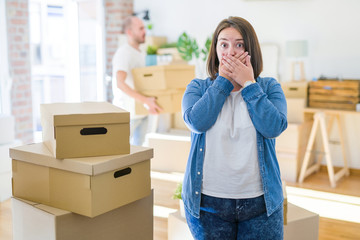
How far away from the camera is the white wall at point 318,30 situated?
471 cm

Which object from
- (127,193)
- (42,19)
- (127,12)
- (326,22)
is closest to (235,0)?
(326,22)

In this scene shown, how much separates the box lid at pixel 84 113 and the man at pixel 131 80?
65.0 inches

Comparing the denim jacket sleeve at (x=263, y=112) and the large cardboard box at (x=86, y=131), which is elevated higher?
the denim jacket sleeve at (x=263, y=112)

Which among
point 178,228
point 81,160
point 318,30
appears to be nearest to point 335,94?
point 318,30

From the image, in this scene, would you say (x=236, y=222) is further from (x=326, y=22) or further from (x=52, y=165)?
(x=326, y=22)

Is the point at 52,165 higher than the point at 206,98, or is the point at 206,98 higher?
the point at 206,98

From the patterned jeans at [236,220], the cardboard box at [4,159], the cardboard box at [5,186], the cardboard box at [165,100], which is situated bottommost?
the cardboard box at [5,186]

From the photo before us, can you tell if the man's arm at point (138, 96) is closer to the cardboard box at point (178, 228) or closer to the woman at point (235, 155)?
the cardboard box at point (178, 228)

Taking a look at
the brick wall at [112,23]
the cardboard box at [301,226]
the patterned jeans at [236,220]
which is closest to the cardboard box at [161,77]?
the cardboard box at [301,226]

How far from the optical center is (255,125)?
1447 millimetres

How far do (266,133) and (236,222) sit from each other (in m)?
0.32

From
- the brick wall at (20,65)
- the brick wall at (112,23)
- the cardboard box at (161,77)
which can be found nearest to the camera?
the cardboard box at (161,77)

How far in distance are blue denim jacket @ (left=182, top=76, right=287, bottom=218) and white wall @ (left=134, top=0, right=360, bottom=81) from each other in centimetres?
363

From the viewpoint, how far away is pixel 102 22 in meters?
6.05
